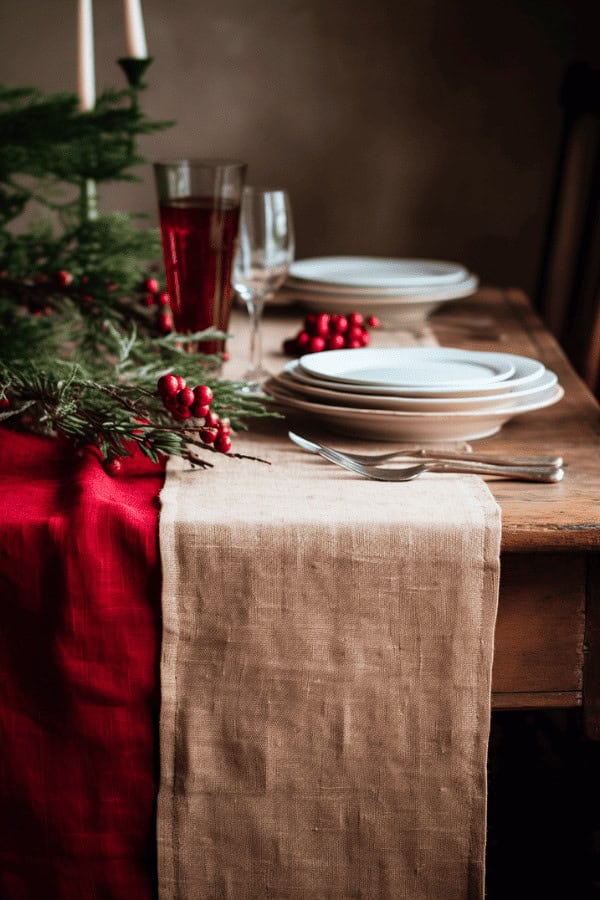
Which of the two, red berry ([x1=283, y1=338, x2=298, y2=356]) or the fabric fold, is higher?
red berry ([x1=283, y1=338, x2=298, y2=356])

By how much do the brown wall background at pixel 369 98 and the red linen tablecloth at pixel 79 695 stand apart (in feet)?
5.53

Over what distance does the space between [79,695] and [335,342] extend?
2.19ft

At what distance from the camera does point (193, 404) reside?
31.5 inches

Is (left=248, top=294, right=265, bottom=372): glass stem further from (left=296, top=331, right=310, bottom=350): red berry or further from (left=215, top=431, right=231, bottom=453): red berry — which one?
(left=215, top=431, right=231, bottom=453): red berry

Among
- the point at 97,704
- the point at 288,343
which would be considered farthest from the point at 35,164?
the point at 97,704

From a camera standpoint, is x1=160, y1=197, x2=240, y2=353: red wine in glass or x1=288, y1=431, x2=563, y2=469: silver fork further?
x1=160, y1=197, x2=240, y2=353: red wine in glass

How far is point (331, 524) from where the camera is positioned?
72 centimetres

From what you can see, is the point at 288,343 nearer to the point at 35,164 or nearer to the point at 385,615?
the point at 35,164

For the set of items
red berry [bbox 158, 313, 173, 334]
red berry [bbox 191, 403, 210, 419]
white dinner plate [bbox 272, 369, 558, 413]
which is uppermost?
red berry [bbox 191, 403, 210, 419]

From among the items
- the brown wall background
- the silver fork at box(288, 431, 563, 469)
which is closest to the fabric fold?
the silver fork at box(288, 431, 563, 469)

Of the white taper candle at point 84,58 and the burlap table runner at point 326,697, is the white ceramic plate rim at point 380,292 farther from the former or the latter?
the burlap table runner at point 326,697

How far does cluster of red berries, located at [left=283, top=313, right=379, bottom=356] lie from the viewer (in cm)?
129

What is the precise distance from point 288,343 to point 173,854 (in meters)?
0.73

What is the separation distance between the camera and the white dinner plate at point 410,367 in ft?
3.04
